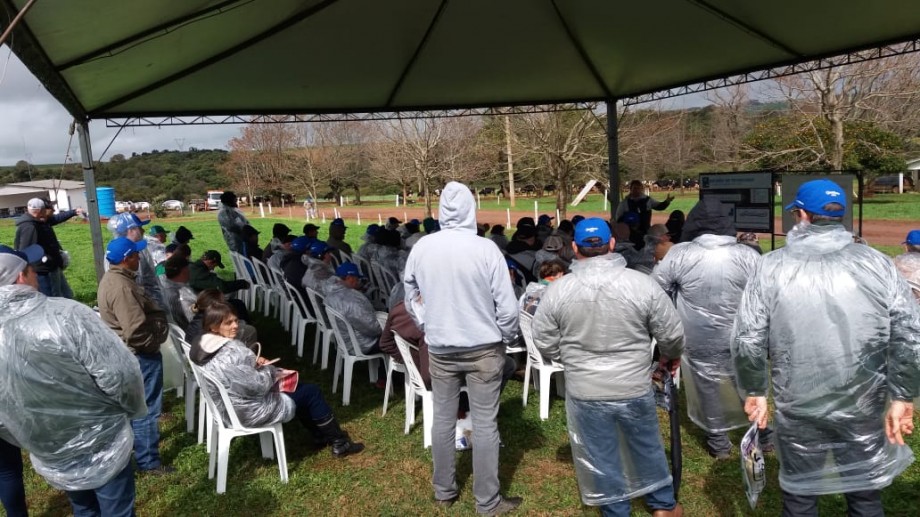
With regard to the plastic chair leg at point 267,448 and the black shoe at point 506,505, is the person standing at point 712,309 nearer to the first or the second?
the black shoe at point 506,505

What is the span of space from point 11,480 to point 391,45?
20.2 ft

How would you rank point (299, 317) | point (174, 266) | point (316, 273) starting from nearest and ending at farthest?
1. point (174, 266)
2. point (316, 273)
3. point (299, 317)

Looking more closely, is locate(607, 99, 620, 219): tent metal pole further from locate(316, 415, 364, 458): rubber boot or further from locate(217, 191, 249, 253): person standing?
A: locate(316, 415, 364, 458): rubber boot

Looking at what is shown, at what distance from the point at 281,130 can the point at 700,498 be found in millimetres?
42526

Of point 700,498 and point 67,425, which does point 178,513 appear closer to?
point 67,425

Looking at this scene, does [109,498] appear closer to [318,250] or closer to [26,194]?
[318,250]

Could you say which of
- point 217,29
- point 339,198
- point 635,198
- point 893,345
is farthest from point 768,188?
point 339,198

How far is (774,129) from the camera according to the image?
83.0ft

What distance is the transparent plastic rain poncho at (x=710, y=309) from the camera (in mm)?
3559

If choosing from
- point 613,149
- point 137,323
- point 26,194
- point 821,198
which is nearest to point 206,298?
point 137,323

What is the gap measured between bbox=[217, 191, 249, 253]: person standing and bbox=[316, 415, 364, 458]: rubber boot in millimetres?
5025

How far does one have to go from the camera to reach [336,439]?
13.6 ft

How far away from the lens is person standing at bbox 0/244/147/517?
2.30 m

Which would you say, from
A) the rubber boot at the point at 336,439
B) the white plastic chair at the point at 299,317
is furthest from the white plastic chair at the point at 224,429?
the white plastic chair at the point at 299,317
